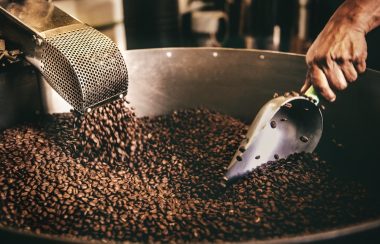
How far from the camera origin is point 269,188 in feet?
4.70

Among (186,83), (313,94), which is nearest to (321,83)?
(313,94)

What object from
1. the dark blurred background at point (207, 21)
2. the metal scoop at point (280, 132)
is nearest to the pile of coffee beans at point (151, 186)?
the metal scoop at point (280, 132)

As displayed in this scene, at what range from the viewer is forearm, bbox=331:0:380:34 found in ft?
4.86

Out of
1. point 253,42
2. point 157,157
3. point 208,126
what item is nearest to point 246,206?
point 157,157

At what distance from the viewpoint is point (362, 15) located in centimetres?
148

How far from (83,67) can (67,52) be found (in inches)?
3.1

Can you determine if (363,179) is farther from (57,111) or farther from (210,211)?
(57,111)

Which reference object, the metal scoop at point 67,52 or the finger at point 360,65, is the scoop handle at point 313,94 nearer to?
the finger at point 360,65

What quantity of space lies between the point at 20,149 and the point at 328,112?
1290 mm

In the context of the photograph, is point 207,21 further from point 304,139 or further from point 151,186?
point 151,186

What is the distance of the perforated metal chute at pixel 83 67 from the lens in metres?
1.43

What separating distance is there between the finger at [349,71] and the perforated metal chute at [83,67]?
84 cm

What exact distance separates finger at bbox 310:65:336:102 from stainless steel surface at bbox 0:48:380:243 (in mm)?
208

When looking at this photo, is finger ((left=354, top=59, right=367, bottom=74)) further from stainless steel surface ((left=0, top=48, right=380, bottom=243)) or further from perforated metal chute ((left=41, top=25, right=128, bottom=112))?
perforated metal chute ((left=41, top=25, right=128, bottom=112))
